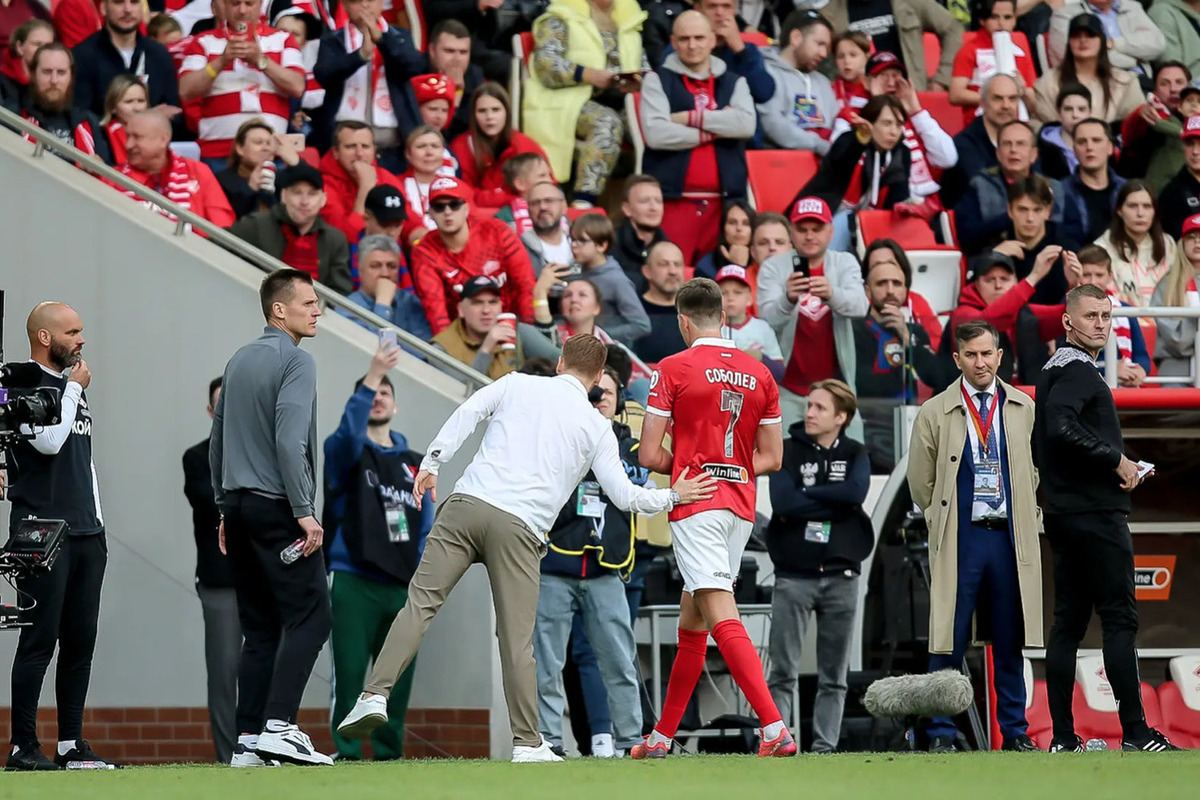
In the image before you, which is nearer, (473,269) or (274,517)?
(274,517)

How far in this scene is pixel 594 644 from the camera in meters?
9.91

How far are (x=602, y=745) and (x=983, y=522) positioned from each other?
2306mm

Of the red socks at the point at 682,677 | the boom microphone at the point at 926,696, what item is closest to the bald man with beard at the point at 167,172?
the red socks at the point at 682,677

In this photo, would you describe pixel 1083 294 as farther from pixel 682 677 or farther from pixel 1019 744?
pixel 682 677

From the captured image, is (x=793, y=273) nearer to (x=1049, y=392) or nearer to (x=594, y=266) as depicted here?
(x=594, y=266)

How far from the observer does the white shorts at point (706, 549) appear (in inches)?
317

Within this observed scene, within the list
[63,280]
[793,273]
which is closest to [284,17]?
[63,280]

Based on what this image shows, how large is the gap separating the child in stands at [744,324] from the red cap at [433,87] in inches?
116

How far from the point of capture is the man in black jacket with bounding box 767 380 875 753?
1052 cm

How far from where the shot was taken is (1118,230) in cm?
1353

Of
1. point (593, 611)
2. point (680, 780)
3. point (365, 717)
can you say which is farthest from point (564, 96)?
point (680, 780)

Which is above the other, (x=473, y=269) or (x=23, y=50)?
(x=23, y=50)

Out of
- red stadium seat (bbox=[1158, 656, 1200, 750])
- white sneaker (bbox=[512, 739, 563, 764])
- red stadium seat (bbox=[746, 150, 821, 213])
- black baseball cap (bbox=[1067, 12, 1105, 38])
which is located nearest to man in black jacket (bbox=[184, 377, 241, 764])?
white sneaker (bbox=[512, 739, 563, 764])

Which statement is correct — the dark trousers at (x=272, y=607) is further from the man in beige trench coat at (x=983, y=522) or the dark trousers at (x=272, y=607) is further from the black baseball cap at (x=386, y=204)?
the black baseball cap at (x=386, y=204)
